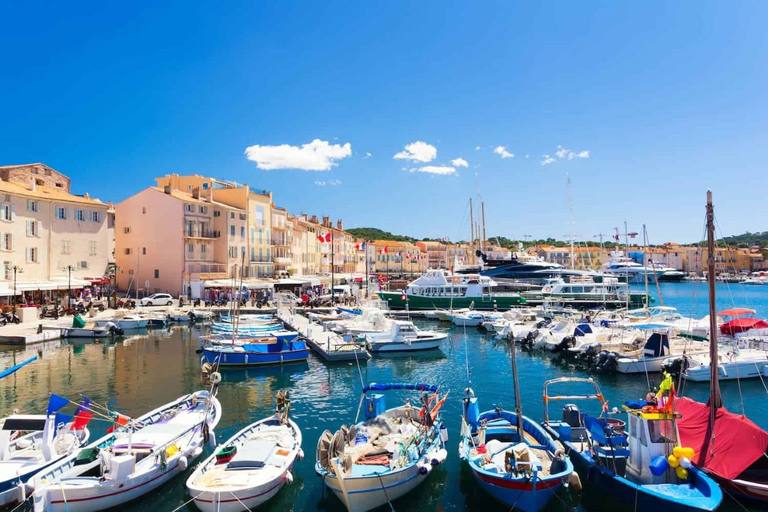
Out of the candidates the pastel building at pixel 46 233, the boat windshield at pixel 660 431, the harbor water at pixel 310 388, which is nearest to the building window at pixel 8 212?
the pastel building at pixel 46 233

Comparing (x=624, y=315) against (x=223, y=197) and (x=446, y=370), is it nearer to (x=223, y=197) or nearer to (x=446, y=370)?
(x=446, y=370)

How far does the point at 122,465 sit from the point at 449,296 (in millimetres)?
51032

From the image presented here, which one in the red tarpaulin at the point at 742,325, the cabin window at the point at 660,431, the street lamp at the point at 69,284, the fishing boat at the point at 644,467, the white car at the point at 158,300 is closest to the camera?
the fishing boat at the point at 644,467

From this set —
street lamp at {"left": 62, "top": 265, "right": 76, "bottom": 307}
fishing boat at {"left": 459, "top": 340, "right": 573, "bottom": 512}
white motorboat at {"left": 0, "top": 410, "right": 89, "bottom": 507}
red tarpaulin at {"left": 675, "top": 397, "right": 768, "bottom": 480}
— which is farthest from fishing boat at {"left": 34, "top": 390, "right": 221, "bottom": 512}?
street lamp at {"left": 62, "top": 265, "right": 76, "bottom": 307}

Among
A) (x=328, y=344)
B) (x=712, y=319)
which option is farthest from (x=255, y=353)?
(x=712, y=319)

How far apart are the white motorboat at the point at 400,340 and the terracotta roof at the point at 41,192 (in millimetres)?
37096

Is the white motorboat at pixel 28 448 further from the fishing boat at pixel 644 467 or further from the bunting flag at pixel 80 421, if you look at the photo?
the fishing boat at pixel 644 467

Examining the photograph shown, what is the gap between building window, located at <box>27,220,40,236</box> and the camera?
46719 mm

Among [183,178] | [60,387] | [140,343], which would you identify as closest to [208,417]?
[60,387]

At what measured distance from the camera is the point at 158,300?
53906mm

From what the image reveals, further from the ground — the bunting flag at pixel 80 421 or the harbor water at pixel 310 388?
the bunting flag at pixel 80 421

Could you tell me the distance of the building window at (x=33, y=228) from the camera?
1839 inches

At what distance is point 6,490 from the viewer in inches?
477

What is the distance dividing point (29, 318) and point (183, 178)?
31.8 metres
